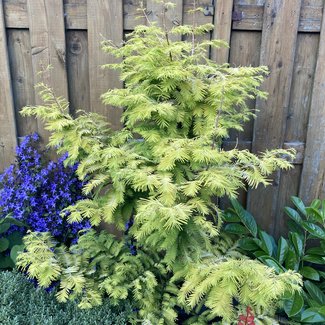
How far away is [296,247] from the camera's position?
2578mm

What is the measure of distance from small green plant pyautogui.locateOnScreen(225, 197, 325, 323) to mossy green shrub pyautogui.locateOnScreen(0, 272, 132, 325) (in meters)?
0.91

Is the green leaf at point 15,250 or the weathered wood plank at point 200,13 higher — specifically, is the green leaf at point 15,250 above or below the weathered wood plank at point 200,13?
below

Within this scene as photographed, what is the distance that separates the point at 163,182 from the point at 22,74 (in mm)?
1529

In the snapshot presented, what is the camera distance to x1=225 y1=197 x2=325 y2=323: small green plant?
92.8 inches

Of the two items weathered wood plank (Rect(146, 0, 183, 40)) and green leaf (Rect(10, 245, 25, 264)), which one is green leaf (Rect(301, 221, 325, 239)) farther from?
green leaf (Rect(10, 245, 25, 264))

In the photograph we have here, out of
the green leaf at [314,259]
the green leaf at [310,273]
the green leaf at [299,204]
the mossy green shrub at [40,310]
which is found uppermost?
the green leaf at [299,204]

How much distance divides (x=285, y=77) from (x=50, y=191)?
1763 millimetres

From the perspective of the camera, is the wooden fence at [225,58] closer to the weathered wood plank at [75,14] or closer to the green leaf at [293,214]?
the weathered wood plank at [75,14]

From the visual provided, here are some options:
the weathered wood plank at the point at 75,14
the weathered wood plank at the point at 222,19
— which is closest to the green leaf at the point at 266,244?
the weathered wood plank at the point at 222,19

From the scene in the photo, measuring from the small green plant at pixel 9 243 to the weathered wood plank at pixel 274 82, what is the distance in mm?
1653

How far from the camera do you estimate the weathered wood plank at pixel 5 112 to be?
2588 millimetres

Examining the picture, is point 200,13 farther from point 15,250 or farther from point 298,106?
point 15,250

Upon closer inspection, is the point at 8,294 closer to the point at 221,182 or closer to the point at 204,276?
the point at 204,276

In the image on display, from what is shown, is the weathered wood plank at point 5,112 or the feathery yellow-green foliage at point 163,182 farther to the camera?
the weathered wood plank at point 5,112
